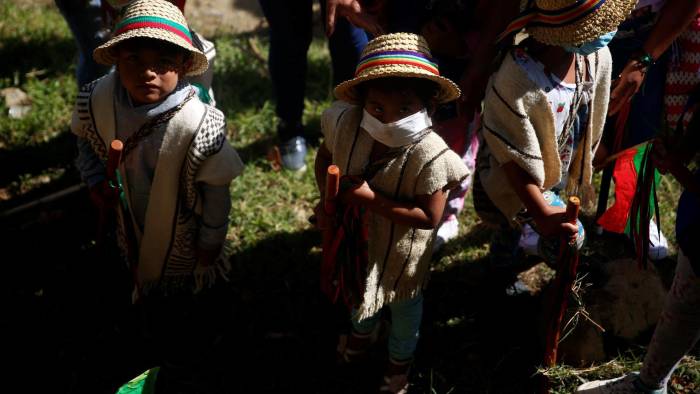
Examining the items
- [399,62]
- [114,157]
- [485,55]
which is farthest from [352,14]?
[114,157]

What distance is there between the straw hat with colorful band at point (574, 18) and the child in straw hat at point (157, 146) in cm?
125

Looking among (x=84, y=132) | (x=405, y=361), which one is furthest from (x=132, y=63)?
(x=405, y=361)

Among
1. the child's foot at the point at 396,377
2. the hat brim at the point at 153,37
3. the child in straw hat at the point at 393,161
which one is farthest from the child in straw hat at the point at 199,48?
the child's foot at the point at 396,377

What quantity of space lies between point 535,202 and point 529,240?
2.66 feet

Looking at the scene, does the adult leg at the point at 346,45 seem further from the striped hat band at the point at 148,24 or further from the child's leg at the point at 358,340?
the child's leg at the point at 358,340

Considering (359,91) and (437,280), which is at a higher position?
(359,91)

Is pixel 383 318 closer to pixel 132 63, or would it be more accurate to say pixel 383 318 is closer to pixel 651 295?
pixel 651 295

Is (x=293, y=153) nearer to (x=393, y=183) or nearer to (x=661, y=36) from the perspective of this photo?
(x=393, y=183)

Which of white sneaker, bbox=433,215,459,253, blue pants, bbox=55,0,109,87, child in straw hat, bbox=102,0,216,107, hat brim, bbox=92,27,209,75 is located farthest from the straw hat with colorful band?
blue pants, bbox=55,0,109,87

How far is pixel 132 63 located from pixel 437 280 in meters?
1.91

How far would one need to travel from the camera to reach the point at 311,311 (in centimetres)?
331

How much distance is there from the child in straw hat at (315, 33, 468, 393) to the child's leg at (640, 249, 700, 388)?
34.1 inches

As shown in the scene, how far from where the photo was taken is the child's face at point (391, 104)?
2.18m

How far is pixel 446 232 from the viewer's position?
145 inches
